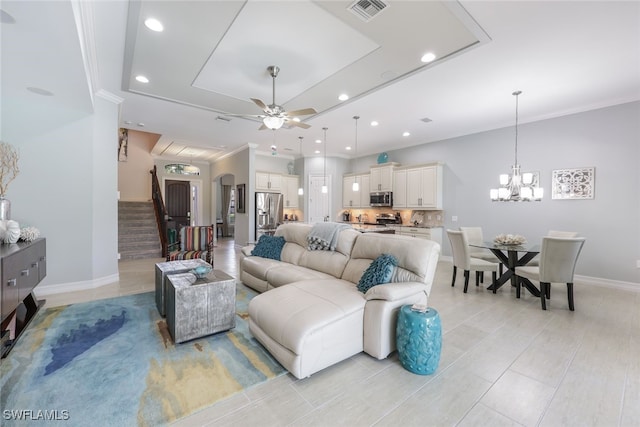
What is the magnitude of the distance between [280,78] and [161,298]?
10.6ft

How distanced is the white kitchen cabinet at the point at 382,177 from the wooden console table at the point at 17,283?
6.91 m

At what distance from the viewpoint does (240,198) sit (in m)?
7.68

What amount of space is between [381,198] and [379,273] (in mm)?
5245

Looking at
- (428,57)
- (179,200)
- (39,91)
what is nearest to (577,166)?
(428,57)

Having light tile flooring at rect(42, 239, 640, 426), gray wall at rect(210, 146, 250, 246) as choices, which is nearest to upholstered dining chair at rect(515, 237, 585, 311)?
light tile flooring at rect(42, 239, 640, 426)

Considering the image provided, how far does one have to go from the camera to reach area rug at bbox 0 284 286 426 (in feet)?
5.39

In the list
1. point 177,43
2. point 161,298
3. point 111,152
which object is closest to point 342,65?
point 177,43

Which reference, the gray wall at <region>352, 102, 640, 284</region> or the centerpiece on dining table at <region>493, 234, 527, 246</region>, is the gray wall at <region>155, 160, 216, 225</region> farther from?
the centerpiece on dining table at <region>493, 234, 527, 246</region>

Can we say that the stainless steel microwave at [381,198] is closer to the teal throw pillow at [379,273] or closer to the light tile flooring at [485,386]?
the light tile flooring at [485,386]

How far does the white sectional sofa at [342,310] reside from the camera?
6.44ft

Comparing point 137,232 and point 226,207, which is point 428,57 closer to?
point 137,232

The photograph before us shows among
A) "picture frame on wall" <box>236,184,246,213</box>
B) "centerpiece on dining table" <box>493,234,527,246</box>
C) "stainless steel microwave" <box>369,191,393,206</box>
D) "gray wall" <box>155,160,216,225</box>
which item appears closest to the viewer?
"centerpiece on dining table" <box>493,234,527,246</box>

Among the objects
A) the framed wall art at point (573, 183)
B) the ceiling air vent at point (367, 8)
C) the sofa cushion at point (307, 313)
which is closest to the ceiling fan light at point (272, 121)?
the ceiling air vent at point (367, 8)

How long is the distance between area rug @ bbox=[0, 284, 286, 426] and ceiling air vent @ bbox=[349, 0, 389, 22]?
3.15m
